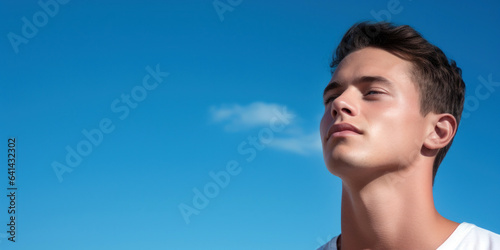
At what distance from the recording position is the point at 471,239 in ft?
11.0

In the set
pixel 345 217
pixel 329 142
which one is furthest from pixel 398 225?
pixel 329 142

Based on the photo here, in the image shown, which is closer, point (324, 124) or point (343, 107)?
point (343, 107)

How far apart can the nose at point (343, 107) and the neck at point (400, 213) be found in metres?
0.51

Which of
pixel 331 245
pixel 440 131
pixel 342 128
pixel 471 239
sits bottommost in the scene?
pixel 471 239

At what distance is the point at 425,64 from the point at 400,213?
1.27 meters

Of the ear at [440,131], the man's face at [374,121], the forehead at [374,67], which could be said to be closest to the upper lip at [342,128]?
the man's face at [374,121]

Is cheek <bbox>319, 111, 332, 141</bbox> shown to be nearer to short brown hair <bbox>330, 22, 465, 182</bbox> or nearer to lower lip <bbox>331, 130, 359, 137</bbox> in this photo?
lower lip <bbox>331, 130, 359, 137</bbox>

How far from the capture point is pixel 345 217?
379 centimetres

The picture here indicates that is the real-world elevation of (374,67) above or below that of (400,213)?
above

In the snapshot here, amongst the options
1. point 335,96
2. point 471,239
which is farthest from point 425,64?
point 471,239

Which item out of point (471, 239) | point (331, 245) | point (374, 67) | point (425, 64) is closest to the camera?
point (471, 239)

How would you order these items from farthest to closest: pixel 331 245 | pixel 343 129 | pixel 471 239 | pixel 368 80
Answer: pixel 331 245
pixel 368 80
pixel 343 129
pixel 471 239

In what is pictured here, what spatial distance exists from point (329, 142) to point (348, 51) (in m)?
1.17

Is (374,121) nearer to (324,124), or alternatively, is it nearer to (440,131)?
(324,124)
